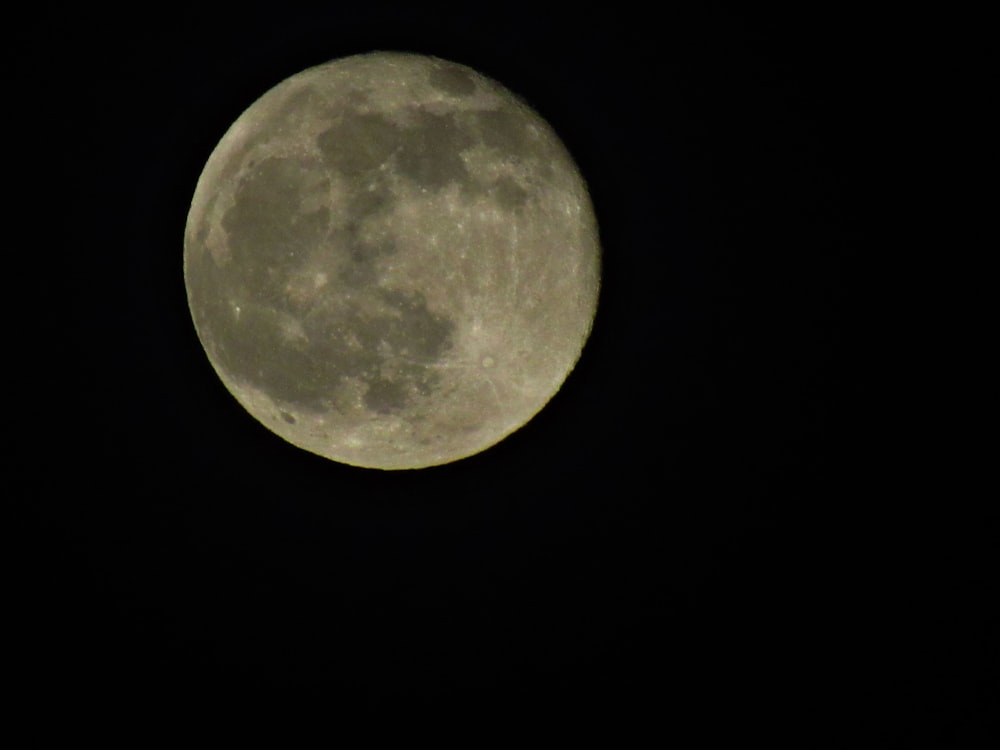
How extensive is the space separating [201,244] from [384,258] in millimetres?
1048

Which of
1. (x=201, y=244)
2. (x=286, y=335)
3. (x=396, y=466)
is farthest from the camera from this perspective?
(x=396, y=466)

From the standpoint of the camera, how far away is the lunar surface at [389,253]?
307 cm

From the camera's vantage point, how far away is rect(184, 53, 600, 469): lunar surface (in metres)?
3.07

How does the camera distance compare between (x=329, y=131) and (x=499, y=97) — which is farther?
(x=499, y=97)

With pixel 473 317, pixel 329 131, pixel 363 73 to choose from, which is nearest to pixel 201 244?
pixel 329 131

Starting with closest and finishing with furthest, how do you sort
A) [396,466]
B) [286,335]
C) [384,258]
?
[384,258] < [286,335] < [396,466]

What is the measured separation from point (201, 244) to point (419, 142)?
3.96 ft

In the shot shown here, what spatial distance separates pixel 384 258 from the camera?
3055mm

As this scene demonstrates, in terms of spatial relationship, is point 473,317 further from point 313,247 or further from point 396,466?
point 396,466

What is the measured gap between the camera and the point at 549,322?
339 cm

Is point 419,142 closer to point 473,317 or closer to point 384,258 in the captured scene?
point 384,258

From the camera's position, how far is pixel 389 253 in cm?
305

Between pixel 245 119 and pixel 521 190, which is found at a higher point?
pixel 245 119

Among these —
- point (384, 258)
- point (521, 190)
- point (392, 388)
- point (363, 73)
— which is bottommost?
point (392, 388)
